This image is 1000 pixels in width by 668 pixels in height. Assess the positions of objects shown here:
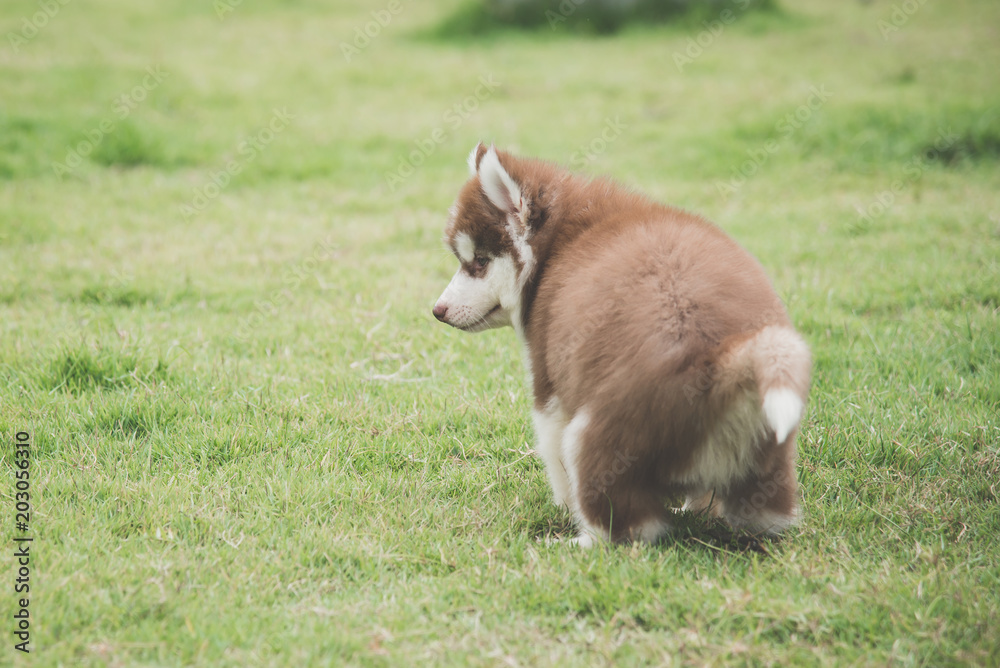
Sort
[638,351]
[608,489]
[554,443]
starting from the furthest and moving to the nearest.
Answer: [554,443] < [608,489] < [638,351]

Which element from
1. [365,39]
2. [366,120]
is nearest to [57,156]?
[366,120]

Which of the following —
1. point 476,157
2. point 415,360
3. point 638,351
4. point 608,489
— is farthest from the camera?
point 415,360

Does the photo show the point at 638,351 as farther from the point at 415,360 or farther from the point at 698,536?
the point at 415,360

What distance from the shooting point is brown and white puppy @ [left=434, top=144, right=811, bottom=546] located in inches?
106

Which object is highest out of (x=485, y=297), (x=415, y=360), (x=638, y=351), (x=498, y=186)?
(x=498, y=186)

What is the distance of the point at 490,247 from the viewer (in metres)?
3.48

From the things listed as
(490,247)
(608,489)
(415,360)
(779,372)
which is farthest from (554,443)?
(415,360)

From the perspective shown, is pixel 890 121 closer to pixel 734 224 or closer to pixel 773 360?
pixel 734 224

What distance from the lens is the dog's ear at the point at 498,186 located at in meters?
3.31

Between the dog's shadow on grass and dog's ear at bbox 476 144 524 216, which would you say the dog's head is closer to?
dog's ear at bbox 476 144 524 216

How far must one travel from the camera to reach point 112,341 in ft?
15.1

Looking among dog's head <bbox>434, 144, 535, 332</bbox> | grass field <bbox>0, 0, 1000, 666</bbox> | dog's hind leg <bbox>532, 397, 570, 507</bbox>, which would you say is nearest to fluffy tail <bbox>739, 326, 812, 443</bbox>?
grass field <bbox>0, 0, 1000, 666</bbox>

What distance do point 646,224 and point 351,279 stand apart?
314cm

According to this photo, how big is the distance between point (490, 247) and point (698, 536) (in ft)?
4.62
